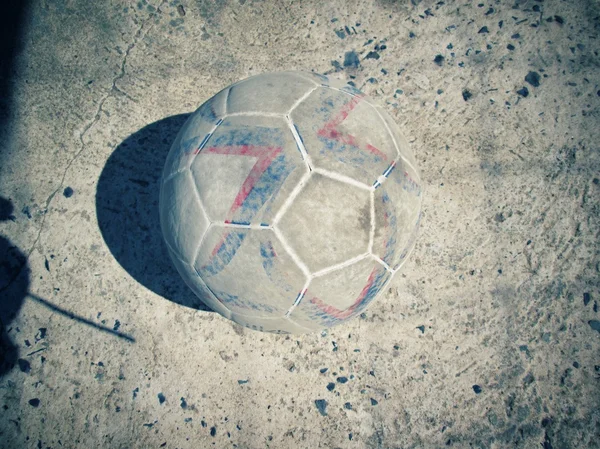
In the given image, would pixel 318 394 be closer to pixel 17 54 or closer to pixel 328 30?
pixel 328 30

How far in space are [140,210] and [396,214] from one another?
5.80 ft

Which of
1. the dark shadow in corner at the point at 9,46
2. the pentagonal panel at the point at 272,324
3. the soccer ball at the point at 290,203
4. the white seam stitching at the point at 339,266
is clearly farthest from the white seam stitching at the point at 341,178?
the dark shadow in corner at the point at 9,46

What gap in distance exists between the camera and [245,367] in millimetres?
2205

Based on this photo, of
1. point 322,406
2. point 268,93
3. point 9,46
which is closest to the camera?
point 268,93

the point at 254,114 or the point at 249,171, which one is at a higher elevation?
the point at 254,114

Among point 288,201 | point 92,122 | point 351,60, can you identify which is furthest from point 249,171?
point 92,122

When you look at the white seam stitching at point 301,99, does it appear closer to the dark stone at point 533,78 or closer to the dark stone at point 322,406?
the dark stone at point 322,406

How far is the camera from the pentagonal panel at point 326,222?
4.71 ft

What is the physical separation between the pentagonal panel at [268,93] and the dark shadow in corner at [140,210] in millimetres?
1111

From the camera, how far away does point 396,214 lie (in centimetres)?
159

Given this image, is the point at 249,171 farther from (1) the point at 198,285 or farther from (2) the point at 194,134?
(1) the point at 198,285

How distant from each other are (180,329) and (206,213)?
1.09m

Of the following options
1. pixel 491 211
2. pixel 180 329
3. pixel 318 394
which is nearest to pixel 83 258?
pixel 180 329

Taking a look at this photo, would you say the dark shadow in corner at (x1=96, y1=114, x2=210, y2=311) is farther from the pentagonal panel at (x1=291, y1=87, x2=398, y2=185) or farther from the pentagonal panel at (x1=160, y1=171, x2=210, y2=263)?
the pentagonal panel at (x1=291, y1=87, x2=398, y2=185)
